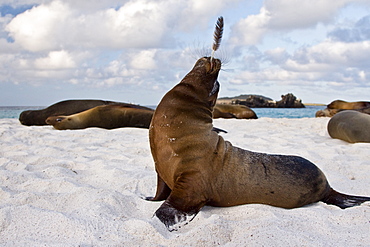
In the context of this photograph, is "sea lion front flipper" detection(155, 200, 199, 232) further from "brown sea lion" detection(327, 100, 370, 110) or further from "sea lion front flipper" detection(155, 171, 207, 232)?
"brown sea lion" detection(327, 100, 370, 110)

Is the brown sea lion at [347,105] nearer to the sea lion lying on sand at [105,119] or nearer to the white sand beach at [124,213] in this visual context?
the sea lion lying on sand at [105,119]

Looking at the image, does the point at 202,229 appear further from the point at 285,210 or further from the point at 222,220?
the point at 285,210

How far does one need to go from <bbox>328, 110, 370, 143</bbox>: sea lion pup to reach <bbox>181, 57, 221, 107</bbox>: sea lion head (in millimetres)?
4585

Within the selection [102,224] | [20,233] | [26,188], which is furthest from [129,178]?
[20,233]

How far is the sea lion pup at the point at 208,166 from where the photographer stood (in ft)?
9.00

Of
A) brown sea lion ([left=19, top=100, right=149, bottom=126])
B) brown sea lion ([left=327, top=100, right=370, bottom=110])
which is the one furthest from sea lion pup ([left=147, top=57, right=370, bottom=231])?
brown sea lion ([left=327, top=100, right=370, bottom=110])

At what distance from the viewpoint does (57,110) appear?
1023cm

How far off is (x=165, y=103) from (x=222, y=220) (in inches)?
42.3

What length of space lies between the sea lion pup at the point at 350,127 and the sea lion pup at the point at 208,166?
12.5ft

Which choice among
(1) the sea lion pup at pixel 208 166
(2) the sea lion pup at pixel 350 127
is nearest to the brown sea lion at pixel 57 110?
(2) the sea lion pup at pixel 350 127

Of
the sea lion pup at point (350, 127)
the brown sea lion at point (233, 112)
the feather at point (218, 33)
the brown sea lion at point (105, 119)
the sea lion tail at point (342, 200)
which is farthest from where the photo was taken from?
the brown sea lion at point (233, 112)

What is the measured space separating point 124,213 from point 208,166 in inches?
29.7

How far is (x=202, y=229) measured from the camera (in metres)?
2.22

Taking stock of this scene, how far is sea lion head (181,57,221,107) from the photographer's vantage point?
2.90m
